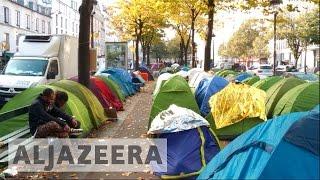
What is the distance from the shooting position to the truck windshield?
19578 mm

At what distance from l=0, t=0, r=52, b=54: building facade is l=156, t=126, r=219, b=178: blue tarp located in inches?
1762

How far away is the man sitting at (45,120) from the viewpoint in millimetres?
9070

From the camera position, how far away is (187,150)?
839cm

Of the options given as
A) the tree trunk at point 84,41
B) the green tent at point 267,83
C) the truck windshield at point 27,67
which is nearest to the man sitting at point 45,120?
the tree trunk at point 84,41

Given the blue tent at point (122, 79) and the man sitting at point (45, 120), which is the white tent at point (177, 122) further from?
the blue tent at point (122, 79)

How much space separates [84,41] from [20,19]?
47.6 meters

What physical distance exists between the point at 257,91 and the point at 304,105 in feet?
3.90

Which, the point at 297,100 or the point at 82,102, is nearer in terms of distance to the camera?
the point at 297,100

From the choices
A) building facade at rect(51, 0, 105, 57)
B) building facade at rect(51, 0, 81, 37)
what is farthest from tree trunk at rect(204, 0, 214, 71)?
building facade at rect(51, 0, 81, 37)

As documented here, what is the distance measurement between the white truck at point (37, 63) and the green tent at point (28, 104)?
6639mm

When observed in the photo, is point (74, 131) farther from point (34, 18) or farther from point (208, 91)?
point (34, 18)

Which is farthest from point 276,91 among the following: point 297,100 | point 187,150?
point 187,150

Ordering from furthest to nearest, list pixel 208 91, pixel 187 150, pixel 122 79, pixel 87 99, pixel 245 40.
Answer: pixel 245 40 < pixel 122 79 < pixel 208 91 < pixel 87 99 < pixel 187 150

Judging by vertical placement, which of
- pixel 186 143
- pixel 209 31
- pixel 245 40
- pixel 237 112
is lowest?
pixel 186 143
